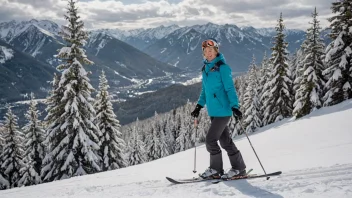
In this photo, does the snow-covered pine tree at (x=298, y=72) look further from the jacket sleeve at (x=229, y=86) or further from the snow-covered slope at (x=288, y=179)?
the jacket sleeve at (x=229, y=86)

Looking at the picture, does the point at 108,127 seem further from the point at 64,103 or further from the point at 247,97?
the point at 247,97

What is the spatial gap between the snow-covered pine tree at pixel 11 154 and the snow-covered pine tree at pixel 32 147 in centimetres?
161

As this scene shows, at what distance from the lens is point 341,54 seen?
76.4 feet

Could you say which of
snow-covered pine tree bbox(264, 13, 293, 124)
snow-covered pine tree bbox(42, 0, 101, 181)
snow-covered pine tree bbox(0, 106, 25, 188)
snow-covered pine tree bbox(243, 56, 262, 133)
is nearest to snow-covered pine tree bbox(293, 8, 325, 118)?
snow-covered pine tree bbox(264, 13, 293, 124)

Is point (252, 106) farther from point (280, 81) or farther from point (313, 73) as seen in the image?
point (313, 73)

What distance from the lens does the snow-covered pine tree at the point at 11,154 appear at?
1116 inches

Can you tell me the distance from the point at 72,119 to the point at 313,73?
21.8m

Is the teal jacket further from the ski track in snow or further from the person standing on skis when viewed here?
the ski track in snow

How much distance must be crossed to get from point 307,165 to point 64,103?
61.1 feet

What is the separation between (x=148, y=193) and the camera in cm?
561

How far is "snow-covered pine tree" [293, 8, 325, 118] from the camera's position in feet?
89.0

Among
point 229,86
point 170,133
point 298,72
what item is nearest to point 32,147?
point 229,86

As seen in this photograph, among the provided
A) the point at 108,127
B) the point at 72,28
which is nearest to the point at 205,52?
the point at 72,28

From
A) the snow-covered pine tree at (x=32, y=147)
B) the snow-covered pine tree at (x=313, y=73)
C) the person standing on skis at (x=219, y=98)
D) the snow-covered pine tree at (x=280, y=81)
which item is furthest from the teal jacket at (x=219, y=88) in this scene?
the snow-covered pine tree at (x=280, y=81)
